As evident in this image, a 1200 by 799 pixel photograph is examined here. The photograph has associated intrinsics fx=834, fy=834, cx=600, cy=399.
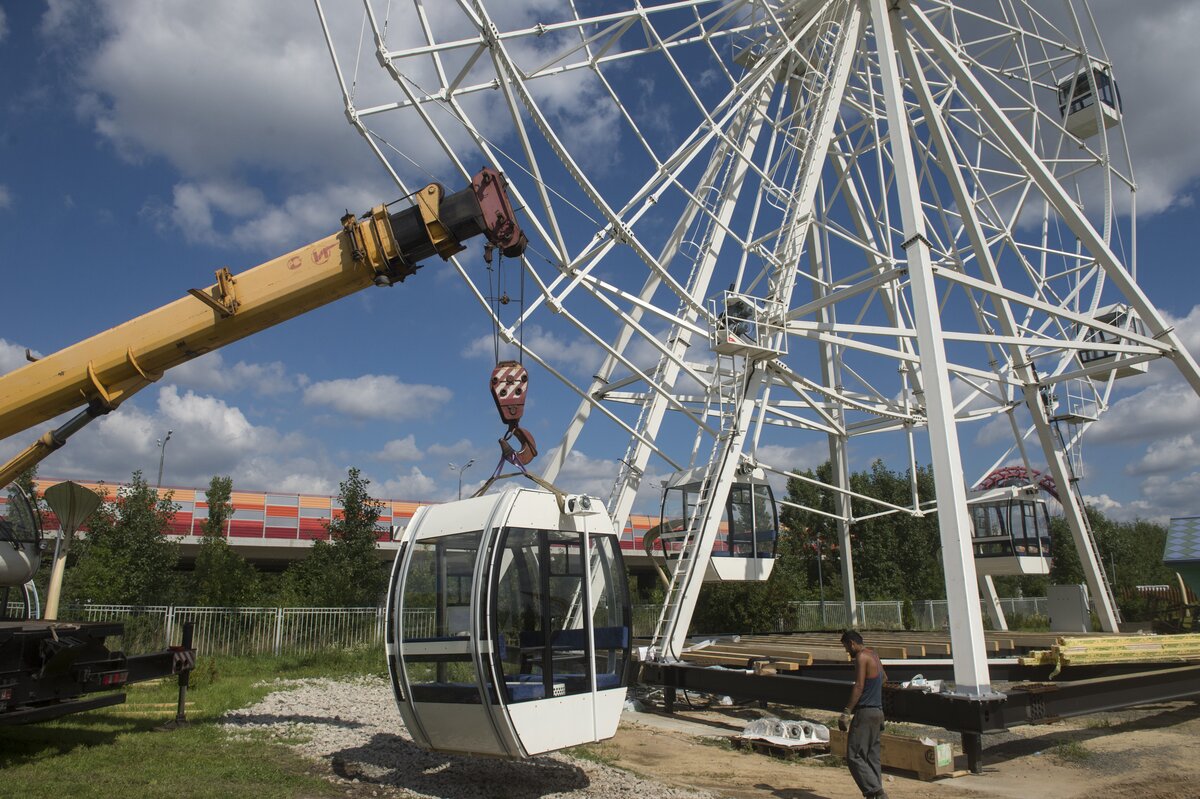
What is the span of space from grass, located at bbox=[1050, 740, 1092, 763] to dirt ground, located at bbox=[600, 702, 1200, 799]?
1 cm

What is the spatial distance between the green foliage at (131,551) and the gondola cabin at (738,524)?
643 inches

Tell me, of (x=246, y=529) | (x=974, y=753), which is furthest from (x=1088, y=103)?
(x=246, y=529)

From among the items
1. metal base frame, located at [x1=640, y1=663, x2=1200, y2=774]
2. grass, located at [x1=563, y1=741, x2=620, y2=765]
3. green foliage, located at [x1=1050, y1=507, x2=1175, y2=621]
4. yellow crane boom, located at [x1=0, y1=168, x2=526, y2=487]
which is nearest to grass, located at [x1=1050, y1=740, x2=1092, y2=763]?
metal base frame, located at [x1=640, y1=663, x2=1200, y2=774]

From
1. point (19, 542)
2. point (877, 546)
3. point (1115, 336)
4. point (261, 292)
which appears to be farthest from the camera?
point (877, 546)

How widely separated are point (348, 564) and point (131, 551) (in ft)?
24.8

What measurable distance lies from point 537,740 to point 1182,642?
36.2 ft

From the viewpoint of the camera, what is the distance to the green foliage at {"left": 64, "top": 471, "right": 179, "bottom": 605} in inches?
936

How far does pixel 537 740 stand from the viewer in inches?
282

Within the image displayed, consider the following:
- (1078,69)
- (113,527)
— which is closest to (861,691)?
(1078,69)

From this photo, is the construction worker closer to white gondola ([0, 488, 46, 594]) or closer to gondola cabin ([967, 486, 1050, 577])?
white gondola ([0, 488, 46, 594])

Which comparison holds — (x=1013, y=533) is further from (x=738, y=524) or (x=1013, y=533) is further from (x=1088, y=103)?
(x=1088, y=103)

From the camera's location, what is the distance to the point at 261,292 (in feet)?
30.2

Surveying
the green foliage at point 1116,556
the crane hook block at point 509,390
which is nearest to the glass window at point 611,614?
the crane hook block at point 509,390

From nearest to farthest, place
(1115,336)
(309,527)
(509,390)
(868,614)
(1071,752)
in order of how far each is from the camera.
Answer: (509,390)
(1071,752)
(1115,336)
(868,614)
(309,527)
